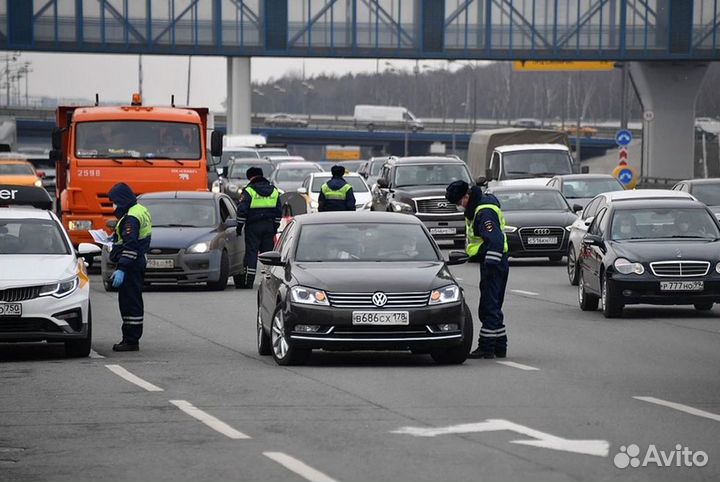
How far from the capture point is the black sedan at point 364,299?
1495 centimetres

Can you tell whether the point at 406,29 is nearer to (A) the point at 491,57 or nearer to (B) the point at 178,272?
(A) the point at 491,57

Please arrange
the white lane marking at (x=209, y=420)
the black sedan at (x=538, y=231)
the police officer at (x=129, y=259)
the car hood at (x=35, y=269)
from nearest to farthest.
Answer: the white lane marking at (x=209, y=420) → the car hood at (x=35, y=269) → the police officer at (x=129, y=259) → the black sedan at (x=538, y=231)

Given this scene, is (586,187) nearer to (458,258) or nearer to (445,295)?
(458,258)

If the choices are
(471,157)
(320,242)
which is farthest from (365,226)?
(471,157)

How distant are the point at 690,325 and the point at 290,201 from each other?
24.5 meters

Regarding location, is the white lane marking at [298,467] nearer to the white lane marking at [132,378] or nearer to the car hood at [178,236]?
the white lane marking at [132,378]

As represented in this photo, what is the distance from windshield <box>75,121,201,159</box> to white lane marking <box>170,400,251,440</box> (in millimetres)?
18372

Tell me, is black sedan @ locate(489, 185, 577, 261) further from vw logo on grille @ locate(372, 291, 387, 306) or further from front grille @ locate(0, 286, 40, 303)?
vw logo on grille @ locate(372, 291, 387, 306)

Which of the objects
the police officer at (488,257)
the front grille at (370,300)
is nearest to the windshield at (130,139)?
the police officer at (488,257)

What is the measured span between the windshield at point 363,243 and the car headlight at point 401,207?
2303 centimetres

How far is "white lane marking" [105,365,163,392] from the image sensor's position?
13.9 metres

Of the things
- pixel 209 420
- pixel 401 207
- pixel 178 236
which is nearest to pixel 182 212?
pixel 178 236

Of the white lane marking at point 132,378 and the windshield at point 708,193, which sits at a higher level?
the windshield at point 708,193

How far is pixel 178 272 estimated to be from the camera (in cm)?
2659
